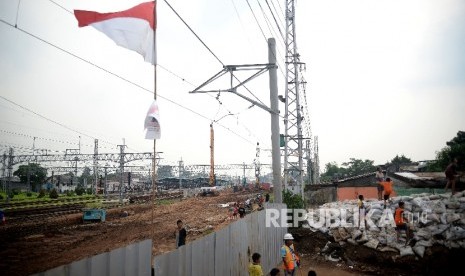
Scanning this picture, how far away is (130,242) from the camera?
696 inches

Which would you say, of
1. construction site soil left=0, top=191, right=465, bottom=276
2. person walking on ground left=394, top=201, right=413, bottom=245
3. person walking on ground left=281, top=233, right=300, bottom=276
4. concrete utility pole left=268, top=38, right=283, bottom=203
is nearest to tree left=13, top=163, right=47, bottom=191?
construction site soil left=0, top=191, right=465, bottom=276

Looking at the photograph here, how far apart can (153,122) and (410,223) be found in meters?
14.6

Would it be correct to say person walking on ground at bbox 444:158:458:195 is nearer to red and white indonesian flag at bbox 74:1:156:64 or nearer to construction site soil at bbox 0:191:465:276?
construction site soil at bbox 0:191:465:276

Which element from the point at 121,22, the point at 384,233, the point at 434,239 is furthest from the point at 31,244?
the point at 434,239

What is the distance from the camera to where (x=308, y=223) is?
56.6ft

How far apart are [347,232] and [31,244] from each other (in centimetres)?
1686

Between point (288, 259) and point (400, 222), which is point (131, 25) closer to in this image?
point (288, 259)

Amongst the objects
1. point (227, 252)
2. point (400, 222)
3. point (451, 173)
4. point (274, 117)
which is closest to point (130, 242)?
point (274, 117)

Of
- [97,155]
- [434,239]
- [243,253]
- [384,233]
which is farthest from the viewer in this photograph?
[97,155]

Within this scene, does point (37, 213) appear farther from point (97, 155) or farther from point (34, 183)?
point (34, 183)

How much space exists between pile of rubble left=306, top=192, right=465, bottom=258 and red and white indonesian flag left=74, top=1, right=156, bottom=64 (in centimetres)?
1327

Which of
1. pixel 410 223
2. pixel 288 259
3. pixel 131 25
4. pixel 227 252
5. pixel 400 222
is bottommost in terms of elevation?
pixel 410 223

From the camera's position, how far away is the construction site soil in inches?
499

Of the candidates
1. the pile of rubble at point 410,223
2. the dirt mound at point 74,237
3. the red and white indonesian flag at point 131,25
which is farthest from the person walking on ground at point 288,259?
the dirt mound at point 74,237
